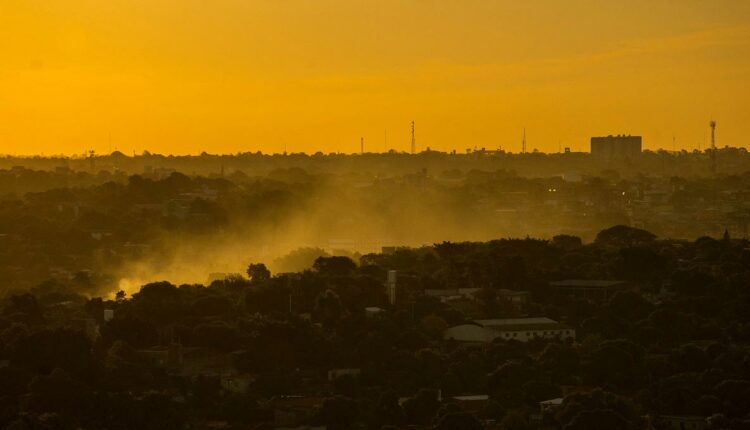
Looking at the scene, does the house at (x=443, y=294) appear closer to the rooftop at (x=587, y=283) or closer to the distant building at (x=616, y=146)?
the rooftop at (x=587, y=283)

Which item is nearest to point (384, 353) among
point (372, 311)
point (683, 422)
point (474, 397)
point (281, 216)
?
point (474, 397)

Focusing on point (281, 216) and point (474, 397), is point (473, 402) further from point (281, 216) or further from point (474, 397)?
point (281, 216)

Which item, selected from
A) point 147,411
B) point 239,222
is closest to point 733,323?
point 147,411

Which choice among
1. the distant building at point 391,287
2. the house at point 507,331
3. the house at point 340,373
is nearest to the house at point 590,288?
the distant building at point 391,287

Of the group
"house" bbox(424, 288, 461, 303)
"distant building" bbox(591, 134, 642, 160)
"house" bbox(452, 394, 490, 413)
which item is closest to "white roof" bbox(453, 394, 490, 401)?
"house" bbox(452, 394, 490, 413)

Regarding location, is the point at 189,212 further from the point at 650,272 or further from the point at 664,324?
the point at 664,324
